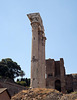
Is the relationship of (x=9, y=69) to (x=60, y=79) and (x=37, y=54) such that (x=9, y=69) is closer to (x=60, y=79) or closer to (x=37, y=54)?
(x=60, y=79)

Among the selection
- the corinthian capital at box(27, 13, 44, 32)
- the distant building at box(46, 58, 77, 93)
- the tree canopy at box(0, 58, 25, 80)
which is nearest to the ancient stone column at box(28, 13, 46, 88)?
the corinthian capital at box(27, 13, 44, 32)

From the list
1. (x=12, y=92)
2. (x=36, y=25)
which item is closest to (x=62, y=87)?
(x=12, y=92)

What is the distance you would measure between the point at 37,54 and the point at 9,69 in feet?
105

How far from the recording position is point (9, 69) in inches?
1918

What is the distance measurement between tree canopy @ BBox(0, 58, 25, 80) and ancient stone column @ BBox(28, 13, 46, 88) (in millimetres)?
25868

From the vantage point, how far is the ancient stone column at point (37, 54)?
17.4 meters

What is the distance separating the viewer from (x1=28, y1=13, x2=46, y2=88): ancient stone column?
1738 cm

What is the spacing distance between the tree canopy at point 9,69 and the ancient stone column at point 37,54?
2587 cm

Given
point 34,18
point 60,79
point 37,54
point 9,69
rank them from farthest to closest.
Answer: point 9,69 < point 60,79 < point 34,18 < point 37,54

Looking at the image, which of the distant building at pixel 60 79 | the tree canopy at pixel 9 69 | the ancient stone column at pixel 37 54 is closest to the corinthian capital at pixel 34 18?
the ancient stone column at pixel 37 54

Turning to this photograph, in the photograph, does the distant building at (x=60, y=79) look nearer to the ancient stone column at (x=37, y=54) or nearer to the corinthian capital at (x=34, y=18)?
the ancient stone column at (x=37, y=54)

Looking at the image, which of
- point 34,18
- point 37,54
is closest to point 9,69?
point 34,18

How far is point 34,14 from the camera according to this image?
65.4 feet

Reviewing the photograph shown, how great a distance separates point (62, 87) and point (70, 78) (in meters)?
3.20
